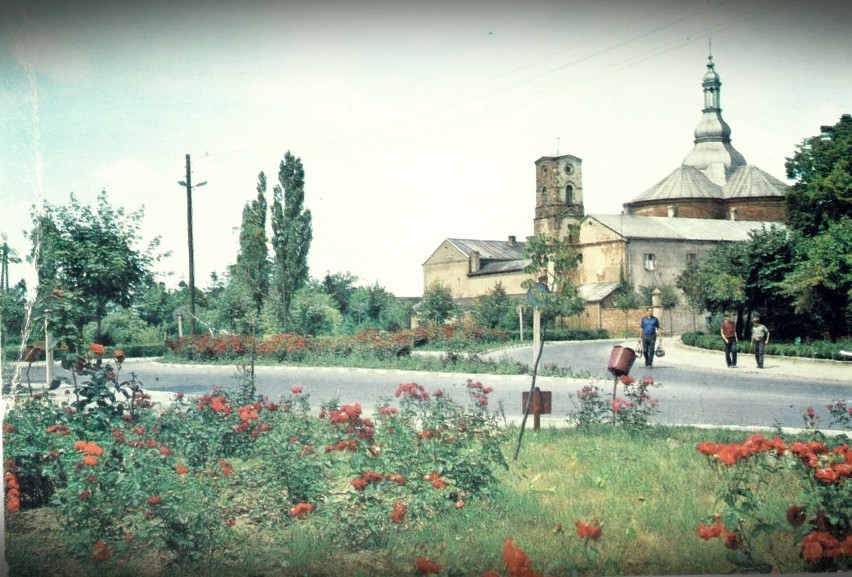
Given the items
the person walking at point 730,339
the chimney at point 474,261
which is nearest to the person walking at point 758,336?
the person walking at point 730,339

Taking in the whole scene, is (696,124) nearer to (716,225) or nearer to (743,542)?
(716,225)

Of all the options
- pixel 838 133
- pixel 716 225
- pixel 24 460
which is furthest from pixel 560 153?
pixel 24 460

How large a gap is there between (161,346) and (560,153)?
408 cm

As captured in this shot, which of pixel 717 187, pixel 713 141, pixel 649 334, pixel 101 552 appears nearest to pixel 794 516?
pixel 649 334

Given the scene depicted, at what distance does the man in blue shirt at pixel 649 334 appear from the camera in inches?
310

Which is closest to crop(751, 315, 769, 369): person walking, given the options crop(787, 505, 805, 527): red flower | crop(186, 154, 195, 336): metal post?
crop(787, 505, 805, 527): red flower

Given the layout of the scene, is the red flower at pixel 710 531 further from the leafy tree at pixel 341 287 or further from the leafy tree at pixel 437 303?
the leafy tree at pixel 341 287

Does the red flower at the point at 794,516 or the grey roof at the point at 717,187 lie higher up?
the grey roof at the point at 717,187

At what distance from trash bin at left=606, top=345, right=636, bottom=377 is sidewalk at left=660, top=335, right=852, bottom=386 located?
445 millimetres

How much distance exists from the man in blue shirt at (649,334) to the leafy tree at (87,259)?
15.4 feet

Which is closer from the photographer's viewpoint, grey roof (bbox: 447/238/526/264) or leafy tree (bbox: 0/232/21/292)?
leafy tree (bbox: 0/232/21/292)

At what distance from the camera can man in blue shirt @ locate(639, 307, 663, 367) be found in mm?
7875

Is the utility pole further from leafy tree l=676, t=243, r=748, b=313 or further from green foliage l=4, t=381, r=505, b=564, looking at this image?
leafy tree l=676, t=243, r=748, b=313

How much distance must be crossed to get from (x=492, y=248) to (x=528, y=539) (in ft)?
9.04
